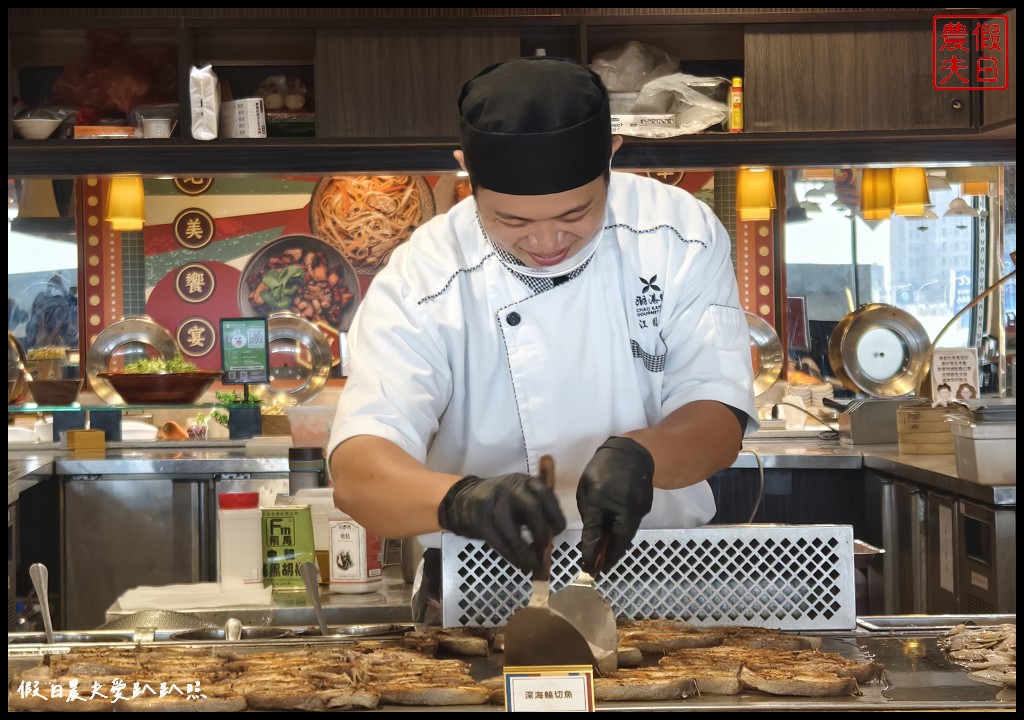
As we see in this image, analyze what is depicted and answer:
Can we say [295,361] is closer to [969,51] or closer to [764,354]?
[764,354]

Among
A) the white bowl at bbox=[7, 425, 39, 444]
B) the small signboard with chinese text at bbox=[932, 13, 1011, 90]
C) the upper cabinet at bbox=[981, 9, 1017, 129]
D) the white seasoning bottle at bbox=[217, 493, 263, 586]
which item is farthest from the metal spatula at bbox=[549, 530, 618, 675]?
the white bowl at bbox=[7, 425, 39, 444]

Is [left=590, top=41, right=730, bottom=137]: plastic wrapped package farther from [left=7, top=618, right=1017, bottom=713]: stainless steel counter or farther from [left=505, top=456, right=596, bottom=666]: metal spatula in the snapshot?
[left=505, top=456, right=596, bottom=666]: metal spatula

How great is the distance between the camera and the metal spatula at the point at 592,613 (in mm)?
1496

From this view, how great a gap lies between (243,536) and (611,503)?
110 cm

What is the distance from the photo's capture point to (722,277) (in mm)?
2059

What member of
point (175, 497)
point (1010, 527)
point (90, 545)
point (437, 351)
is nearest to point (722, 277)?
point (437, 351)

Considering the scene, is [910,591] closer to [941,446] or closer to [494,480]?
[941,446]

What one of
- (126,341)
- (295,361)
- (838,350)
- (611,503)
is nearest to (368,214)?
(295,361)

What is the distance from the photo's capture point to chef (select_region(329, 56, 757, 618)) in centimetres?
179

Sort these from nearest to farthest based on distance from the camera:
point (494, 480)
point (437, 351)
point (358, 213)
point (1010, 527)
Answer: point (494, 480) < point (437, 351) < point (1010, 527) < point (358, 213)

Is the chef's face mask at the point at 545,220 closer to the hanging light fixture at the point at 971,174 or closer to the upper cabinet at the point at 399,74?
the upper cabinet at the point at 399,74

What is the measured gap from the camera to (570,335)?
6.75 ft

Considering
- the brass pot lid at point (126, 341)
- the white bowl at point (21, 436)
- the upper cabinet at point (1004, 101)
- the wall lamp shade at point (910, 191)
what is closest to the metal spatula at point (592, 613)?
the upper cabinet at point (1004, 101)

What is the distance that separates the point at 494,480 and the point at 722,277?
75 cm
